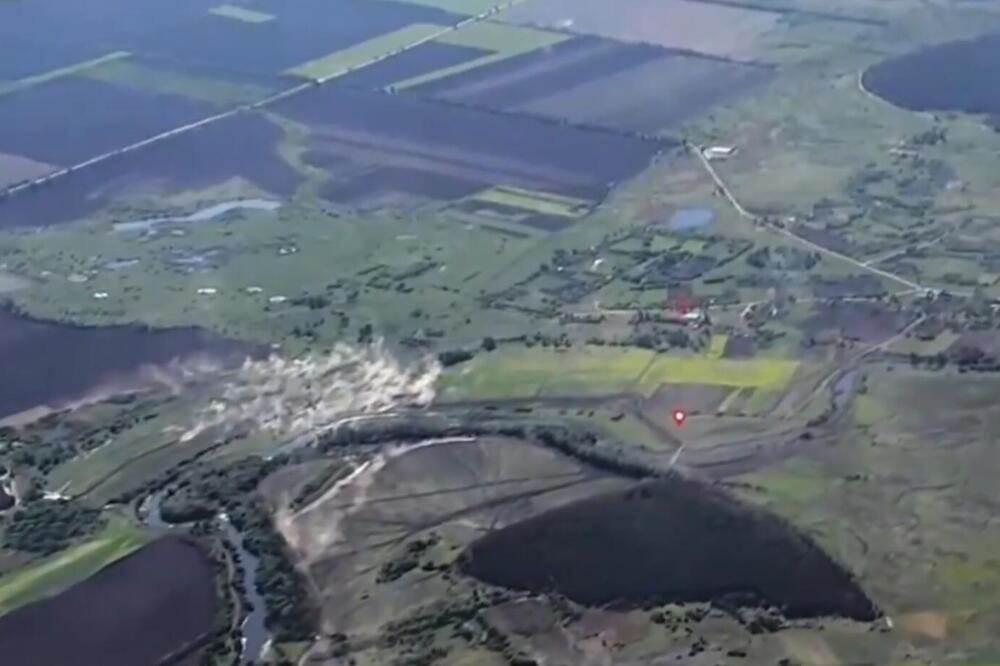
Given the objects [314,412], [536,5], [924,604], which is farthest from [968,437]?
[536,5]

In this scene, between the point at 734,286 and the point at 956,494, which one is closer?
the point at 956,494

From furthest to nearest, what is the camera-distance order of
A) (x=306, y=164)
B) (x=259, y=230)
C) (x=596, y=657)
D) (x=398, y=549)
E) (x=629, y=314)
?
(x=306, y=164) < (x=259, y=230) < (x=629, y=314) < (x=398, y=549) < (x=596, y=657)

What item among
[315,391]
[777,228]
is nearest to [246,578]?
[315,391]

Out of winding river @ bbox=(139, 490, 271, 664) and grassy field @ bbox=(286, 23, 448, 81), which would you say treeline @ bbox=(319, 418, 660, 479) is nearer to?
winding river @ bbox=(139, 490, 271, 664)

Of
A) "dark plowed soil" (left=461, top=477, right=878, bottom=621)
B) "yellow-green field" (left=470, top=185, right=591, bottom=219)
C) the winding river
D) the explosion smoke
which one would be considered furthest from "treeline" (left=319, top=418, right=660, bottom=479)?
"yellow-green field" (left=470, top=185, right=591, bottom=219)

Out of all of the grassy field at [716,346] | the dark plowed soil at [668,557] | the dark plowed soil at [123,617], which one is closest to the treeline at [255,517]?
the dark plowed soil at [123,617]

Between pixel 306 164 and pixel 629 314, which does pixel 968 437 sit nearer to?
pixel 629 314

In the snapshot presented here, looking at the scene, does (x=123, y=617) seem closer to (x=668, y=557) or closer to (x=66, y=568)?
(x=66, y=568)
